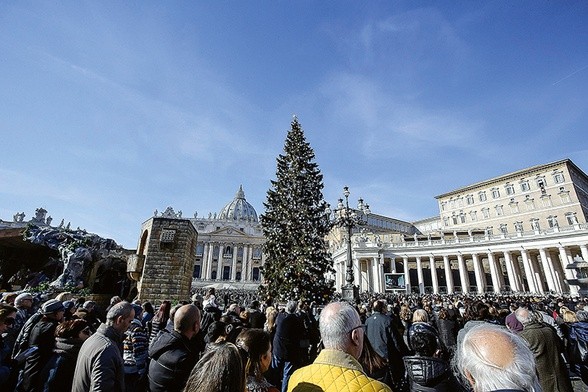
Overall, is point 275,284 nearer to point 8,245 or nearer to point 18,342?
point 18,342

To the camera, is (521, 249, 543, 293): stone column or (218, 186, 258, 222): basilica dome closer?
(521, 249, 543, 293): stone column

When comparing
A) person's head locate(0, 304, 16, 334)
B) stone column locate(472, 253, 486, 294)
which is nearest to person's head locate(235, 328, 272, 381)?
person's head locate(0, 304, 16, 334)

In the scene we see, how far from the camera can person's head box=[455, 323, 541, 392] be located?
4.50ft

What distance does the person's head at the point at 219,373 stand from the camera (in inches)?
55.8

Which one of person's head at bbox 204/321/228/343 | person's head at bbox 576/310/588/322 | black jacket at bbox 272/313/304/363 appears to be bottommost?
black jacket at bbox 272/313/304/363

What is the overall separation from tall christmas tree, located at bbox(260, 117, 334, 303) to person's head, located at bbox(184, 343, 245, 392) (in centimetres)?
1314

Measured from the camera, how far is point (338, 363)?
1834mm

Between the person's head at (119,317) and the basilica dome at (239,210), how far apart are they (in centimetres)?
10152

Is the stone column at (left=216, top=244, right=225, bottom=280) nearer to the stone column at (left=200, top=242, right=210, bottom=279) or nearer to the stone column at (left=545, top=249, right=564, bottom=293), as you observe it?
the stone column at (left=200, top=242, right=210, bottom=279)

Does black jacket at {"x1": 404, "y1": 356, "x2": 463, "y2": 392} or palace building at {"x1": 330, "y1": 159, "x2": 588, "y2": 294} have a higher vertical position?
palace building at {"x1": 330, "y1": 159, "x2": 588, "y2": 294}

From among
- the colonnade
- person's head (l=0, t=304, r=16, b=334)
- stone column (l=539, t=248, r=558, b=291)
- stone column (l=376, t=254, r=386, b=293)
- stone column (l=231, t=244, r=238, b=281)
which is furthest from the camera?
stone column (l=231, t=244, r=238, b=281)

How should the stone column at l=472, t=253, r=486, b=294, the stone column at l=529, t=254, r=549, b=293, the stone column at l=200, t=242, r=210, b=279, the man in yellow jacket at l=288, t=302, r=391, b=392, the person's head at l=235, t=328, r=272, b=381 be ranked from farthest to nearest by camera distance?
the stone column at l=200, t=242, r=210, b=279 < the stone column at l=472, t=253, r=486, b=294 < the stone column at l=529, t=254, r=549, b=293 < the person's head at l=235, t=328, r=272, b=381 < the man in yellow jacket at l=288, t=302, r=391, b=392

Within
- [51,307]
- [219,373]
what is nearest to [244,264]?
[51,307]

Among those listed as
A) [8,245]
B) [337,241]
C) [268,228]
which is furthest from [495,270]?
[8,245]
